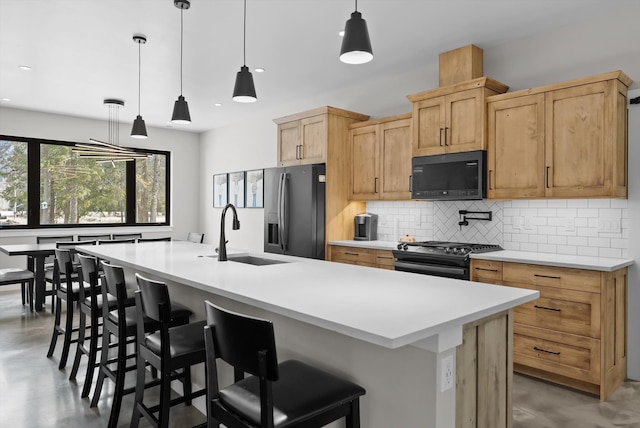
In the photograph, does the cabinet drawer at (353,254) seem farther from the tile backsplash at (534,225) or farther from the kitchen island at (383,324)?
the kitchen island at (383,324)

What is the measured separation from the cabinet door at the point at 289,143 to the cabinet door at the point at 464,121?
1.97m

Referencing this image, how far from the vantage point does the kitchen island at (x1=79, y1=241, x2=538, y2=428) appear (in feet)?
4.66

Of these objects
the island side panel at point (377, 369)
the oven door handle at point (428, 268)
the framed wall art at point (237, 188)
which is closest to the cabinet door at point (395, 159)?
the oven door handle at point (428, 268)

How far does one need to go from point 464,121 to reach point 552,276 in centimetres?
156

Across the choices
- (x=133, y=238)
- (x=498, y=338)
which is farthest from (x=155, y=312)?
(x=133, y=238)

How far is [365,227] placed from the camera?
16.6ft

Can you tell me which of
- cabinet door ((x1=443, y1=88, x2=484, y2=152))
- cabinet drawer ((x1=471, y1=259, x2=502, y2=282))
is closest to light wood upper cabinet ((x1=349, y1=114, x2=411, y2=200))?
cabinet door ((x1=443, y1=88, x2=484, y2=152))

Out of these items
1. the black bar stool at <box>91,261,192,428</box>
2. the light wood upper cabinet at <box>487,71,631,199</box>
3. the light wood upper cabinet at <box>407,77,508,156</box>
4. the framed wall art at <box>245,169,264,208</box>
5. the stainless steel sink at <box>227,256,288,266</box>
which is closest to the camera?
the black bar stool at <box>91,261,192,428</box>

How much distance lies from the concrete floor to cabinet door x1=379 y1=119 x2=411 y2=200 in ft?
6.93

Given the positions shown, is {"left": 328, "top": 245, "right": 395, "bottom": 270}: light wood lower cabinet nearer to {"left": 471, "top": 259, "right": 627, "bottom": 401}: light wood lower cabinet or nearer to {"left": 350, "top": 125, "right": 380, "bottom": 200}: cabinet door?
{"left": 350, "top": 125, "right": 380, "bottom": 200}: cabinet door

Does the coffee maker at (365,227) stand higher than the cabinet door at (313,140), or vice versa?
the cabinet door at (313,140)

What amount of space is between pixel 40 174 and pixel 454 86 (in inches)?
252

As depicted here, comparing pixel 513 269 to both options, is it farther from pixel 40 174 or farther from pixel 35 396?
pixel 40 174

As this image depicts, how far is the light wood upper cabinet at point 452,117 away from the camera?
12.4ft
